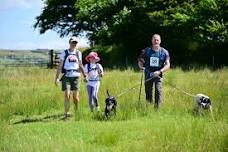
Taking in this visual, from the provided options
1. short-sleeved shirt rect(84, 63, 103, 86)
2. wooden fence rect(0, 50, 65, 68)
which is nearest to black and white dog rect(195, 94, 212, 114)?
short-sleeved shirt rect(84, 63, 103, 86)

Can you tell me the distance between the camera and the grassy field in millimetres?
8758

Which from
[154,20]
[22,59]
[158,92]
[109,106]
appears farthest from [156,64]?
[22,59]

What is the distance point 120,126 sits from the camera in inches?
439

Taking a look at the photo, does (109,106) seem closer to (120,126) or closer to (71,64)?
(120,126)

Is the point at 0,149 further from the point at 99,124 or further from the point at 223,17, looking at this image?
the point at 223,17

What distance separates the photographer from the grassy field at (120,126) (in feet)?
28.7

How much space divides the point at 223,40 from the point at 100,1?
10586 millimetres

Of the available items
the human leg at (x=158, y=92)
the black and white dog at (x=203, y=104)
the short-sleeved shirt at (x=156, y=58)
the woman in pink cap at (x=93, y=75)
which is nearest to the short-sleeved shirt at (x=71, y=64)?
the woman in pink cap at (x=93, y=75)

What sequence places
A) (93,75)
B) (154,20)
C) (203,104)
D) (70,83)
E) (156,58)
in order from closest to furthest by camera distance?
(203,104) < (156,58) < (70,83) < (93,75) < (154,20)

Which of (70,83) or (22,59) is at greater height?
(22,59)

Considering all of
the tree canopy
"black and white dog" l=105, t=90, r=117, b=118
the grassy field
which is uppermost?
the tree canopy

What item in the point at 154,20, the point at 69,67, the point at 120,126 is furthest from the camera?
the point at 154,20

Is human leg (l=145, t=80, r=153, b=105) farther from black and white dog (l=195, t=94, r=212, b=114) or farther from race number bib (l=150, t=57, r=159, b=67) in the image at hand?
black and white dog (l=195, t=94, r=212, b=114)

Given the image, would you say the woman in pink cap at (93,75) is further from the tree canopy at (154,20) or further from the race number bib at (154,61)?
the tree canopy at (154,20)
